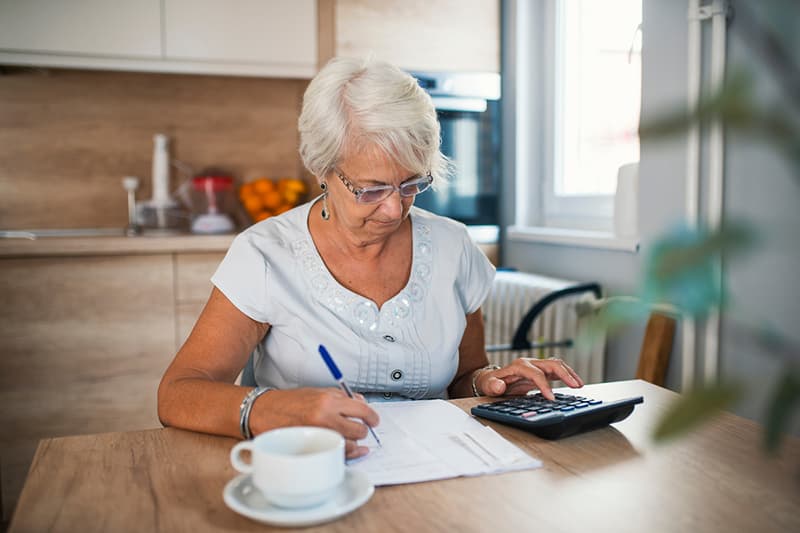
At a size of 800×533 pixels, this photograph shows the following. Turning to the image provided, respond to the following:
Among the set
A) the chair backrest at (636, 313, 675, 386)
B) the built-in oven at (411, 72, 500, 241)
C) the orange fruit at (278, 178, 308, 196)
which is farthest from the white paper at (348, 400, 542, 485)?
the orange fruit at (278, 178, 308, 196)

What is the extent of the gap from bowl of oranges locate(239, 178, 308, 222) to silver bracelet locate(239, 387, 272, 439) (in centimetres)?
183

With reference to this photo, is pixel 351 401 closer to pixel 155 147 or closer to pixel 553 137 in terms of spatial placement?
pixel 553 137

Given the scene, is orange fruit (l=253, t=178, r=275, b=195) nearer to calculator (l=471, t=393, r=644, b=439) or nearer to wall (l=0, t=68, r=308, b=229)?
wall (l=0, t=68, r=308, b=229)

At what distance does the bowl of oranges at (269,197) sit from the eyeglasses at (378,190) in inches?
59.6

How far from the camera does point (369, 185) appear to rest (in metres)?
1.21

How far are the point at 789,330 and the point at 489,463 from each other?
0.98m

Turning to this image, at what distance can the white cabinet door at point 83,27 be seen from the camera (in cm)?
235

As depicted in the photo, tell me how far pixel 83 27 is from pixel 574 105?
A: 1772mm

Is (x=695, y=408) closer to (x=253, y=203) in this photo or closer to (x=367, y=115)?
(x=367, y=115)

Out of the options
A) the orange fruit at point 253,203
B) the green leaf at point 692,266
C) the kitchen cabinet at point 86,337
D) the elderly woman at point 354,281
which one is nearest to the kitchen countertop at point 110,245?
the kitchen cabinet at point 86,337


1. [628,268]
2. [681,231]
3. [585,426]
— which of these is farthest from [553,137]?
[681,231]

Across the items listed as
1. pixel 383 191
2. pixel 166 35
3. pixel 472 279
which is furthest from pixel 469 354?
pixel 166 35

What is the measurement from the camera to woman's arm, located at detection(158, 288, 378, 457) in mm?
856

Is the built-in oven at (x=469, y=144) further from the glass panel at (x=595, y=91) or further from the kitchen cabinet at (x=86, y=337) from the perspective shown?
the kitchen cabinet at (x=86, y=337)
